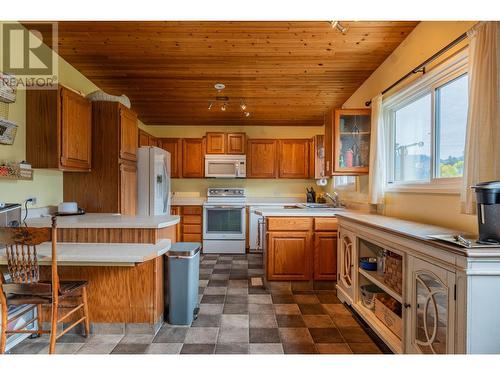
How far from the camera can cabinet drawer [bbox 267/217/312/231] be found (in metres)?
2.97

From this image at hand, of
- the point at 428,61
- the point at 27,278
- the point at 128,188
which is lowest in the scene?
the point at 27,278

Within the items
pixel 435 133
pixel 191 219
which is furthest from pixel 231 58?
pixel 191 219

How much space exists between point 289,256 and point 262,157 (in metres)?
2.36

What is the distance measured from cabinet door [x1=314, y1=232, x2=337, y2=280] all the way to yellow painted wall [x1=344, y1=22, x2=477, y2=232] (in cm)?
66

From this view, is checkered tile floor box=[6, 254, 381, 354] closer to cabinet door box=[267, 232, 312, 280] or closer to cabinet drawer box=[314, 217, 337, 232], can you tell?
cabinet door box=[267, 232, 312, 280]

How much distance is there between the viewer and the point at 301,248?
2.99m

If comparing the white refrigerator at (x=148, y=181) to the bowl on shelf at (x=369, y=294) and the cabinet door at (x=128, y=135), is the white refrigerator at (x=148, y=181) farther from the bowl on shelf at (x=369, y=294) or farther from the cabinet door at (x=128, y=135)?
the bowl on shelf at (x=369, y=294)

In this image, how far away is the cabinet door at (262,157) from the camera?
493 centimetres

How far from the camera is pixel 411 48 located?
2266 mm

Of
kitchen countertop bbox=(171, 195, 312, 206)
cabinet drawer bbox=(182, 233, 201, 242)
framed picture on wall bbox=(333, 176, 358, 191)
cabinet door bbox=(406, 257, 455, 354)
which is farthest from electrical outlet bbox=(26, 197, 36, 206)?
framed picture on wall bbox=(333, 176, 358, 191)

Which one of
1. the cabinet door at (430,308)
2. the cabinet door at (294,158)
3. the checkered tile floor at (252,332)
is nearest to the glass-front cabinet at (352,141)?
the checkered tile floor at (252,332)

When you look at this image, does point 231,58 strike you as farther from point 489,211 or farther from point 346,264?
point 489,211
